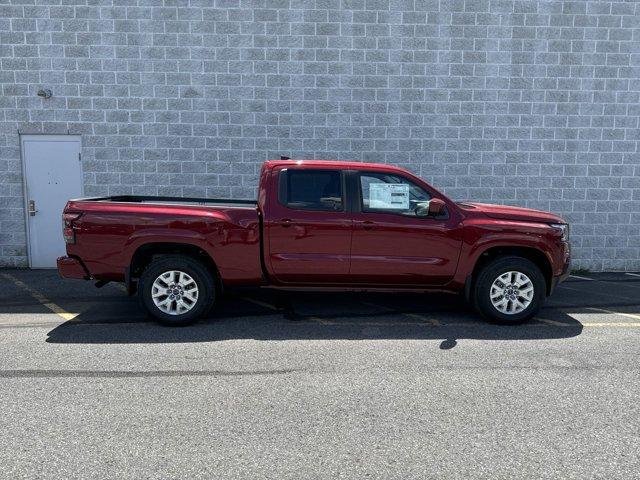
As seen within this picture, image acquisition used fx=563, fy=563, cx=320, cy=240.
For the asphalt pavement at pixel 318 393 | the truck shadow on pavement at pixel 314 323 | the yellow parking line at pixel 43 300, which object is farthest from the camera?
the yellow parking line at pixel 43 300

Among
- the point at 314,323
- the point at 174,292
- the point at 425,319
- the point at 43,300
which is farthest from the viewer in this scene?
the point at 43,300

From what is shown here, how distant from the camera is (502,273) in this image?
21.2 ft

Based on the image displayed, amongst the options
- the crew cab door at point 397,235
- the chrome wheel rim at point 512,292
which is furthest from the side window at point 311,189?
the chrome wheel rim at point 512,292

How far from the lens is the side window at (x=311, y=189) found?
254 inches

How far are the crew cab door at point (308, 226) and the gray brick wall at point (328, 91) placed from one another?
3359 mm

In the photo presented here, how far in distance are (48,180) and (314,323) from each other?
595cm

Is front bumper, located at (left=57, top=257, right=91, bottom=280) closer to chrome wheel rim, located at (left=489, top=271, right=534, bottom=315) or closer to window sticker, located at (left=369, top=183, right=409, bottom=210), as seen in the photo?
window sticker, located at (left=369, top=183, right=409, bottom=210)

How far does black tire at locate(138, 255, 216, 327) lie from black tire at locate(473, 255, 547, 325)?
3.11 m

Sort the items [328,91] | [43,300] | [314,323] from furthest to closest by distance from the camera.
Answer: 1. [328,91]
2. [43,300]
3. [314,323]

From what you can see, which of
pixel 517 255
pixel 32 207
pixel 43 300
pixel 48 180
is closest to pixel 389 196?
pixel 517 255

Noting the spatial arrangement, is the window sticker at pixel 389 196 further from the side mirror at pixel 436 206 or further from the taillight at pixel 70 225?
the taillight at pixel 70 225

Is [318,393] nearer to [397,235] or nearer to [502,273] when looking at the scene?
[397,235]

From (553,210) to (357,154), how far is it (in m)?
3.66

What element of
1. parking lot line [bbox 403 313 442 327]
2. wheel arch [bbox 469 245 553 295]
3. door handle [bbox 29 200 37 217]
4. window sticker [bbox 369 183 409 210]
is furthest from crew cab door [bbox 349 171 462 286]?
door handle [bbox 29 200 37 217]
